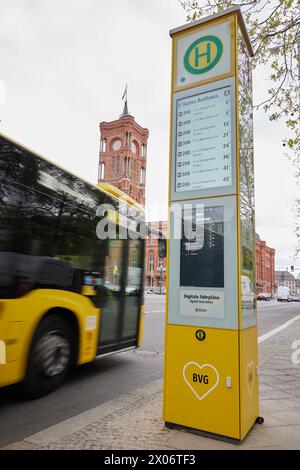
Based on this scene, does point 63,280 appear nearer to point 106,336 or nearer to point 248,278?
point 106,336

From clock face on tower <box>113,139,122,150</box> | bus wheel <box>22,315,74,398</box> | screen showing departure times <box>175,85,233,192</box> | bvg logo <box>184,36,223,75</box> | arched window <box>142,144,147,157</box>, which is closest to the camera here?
screen showing departure times <box>175,85,233,192</box>

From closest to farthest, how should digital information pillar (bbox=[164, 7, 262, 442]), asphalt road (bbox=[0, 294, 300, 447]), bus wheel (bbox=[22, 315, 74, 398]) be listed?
digital information pillar (bbox=[164, 7, 262, 442]) → asphalt road (bbox=[0, 294, 300, 447]) → bus wheel (bbox=[22, 315, 74, 398])

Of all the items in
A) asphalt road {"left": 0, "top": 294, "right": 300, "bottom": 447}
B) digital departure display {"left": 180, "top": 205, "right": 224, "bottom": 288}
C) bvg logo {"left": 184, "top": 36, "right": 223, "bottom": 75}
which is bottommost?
asphalt road {"left": 0, "top": 294, "right": 300, "bottom": 447}

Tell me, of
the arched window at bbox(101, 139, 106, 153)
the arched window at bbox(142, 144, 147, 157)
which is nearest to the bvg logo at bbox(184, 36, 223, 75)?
the arched window at bbox(142, 144, 147, 157)

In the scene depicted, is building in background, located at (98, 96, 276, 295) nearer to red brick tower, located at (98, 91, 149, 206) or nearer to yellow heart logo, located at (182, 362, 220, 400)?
red brick tower, located at (98, 91, 149, 206)

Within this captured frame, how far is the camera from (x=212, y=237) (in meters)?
3.65

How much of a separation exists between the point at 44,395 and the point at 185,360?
8.60 feet

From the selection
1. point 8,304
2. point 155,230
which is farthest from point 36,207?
point 155,230

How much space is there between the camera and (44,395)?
516 centimetres

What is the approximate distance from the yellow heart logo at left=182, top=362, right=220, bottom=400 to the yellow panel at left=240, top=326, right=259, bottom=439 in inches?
10.4

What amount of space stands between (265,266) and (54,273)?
421 feet

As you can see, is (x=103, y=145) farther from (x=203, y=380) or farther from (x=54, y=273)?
(x=203, y=380)

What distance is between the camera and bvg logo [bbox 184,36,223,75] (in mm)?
3918

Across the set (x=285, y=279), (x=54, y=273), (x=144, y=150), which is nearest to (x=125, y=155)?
(x=144, y=150)
